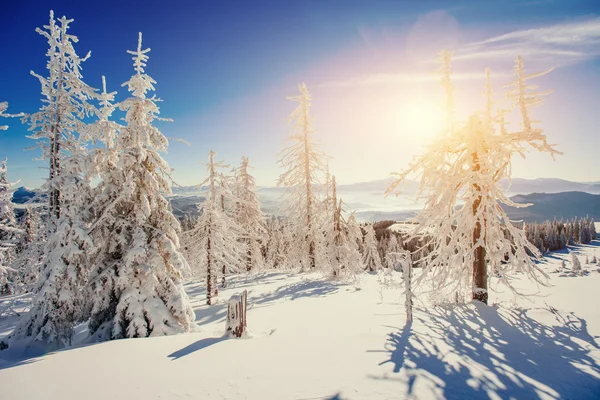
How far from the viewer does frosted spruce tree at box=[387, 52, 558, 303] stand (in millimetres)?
9906

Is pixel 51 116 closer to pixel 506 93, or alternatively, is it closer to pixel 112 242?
pixel 112 242

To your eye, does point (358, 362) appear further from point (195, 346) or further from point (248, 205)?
point (248, 205)

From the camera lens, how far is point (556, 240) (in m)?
104

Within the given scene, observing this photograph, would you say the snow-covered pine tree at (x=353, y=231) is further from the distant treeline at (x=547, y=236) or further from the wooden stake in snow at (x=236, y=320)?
the distant treeline at (x=547, y=236)

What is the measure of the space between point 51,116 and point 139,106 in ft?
13.0

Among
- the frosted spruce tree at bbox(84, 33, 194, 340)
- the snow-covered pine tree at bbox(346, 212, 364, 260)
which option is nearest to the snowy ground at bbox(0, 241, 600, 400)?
the frosted spruce tree at bbox(84, 33, 194, 340)

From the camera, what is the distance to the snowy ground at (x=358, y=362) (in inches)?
185

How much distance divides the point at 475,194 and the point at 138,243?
11964 mm

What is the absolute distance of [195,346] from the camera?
23.4 ft

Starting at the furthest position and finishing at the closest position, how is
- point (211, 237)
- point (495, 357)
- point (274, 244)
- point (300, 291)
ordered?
1. point (274, 244)
2. point (211, 237)
3. point (300, 291)
4. point (495, 357)

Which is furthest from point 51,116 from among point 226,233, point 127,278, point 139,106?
point 226,233

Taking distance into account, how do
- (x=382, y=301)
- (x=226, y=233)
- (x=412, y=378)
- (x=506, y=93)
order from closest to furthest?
1. (x=412, y=378)
2. (x=506, y=93)
3. (x=382, y=301)
4. (x=226, y=233)

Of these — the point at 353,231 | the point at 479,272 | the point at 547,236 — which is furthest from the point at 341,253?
the point at 547,236

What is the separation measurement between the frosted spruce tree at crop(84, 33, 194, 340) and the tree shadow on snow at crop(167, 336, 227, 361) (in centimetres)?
195
